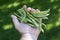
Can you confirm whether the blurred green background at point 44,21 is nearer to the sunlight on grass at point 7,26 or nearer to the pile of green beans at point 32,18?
the sunlight on grass at point 7,26

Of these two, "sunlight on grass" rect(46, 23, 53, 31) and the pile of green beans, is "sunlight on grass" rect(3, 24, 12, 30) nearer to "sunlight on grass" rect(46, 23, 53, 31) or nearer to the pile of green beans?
"sunlight on grass" rect(46, 23, 53, 31)

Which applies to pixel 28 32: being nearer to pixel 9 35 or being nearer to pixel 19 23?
pixel 19 23

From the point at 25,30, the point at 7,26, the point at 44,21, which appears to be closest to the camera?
the point at 25,30

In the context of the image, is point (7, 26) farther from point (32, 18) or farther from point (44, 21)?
point (32, 18)

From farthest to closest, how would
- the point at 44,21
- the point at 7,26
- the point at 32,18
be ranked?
the point at 44,21
the point at 7,26
the point at 32,18

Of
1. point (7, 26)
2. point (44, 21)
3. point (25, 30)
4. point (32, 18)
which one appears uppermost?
point (44, 21)

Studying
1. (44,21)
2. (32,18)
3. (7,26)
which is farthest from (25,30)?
(44,21)

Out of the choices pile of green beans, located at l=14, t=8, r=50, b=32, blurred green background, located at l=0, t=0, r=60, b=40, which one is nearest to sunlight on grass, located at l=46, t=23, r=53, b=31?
blurred green background, located at l=0, t=0, r=60, b=40

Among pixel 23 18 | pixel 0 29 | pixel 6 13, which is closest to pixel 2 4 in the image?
pixel 6 13
